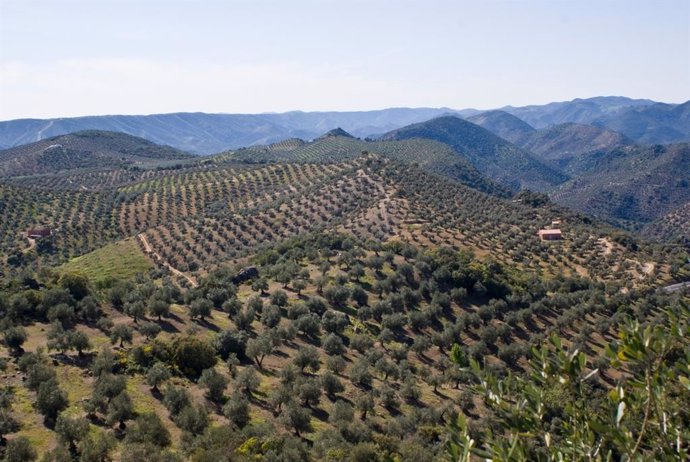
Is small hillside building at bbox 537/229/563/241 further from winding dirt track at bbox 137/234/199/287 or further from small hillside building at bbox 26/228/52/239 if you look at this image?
small hillside building at bbox 26/228/52/239

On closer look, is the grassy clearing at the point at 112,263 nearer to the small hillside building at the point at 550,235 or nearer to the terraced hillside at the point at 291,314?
the terraced hillside at the point at 291,314

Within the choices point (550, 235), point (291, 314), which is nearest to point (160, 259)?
point (291, 314)

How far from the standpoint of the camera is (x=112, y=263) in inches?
3807

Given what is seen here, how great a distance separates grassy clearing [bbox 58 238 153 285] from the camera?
91.6 meters

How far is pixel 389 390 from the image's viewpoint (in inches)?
1650

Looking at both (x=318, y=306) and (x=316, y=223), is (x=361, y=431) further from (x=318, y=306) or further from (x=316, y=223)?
(x=316, y=223)

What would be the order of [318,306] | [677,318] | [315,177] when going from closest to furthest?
[677,318] < [318,306] < [315,177]

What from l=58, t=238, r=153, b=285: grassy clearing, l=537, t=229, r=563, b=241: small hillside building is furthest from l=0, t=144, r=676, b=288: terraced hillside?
l=58, t=238, r=153, b=285: grassy clearing

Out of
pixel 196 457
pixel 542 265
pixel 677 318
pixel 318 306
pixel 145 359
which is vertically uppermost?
pixel 677 318

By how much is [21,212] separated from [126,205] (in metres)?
26.6

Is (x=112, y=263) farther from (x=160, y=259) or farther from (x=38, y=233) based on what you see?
(x=38, y=233)

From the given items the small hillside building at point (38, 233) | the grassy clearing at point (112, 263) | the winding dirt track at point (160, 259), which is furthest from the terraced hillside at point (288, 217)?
the grassy clearing at point (112, 263)

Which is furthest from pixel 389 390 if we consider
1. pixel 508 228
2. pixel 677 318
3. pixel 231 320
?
pixel 508 228

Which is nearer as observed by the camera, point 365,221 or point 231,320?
point 231,320
